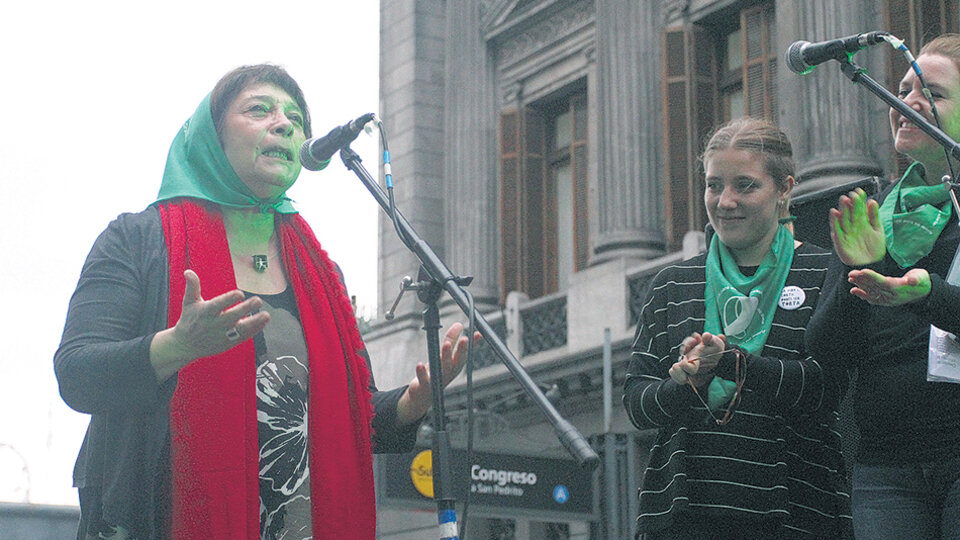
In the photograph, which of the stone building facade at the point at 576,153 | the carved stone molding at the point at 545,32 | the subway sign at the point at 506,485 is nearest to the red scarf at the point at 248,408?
the subway sign at the point at 506,485

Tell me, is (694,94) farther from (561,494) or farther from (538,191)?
(561,494)

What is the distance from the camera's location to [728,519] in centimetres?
355

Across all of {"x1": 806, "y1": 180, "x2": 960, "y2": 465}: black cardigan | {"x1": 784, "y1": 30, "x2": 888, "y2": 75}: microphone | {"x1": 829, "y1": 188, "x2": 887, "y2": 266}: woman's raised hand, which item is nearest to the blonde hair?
{"x1": 784, "y1": 30, "x2": 888, "y2": 75}: microphone

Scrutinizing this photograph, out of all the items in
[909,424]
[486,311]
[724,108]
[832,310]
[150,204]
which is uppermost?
[724,108]

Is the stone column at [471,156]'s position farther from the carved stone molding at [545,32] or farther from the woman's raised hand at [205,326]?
the woman's raised hand at [205,326]

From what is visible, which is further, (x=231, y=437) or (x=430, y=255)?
(x=430, y=255)

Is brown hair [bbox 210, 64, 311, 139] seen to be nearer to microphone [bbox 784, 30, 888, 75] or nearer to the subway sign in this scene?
microphone [bbox 784, 30, 888, 75]

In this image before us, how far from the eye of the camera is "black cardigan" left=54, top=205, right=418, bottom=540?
3.17 meters

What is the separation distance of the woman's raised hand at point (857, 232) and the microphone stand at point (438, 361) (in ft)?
2.74

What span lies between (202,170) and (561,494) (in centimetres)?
1038

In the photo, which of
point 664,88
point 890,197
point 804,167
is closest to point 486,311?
point 664,88

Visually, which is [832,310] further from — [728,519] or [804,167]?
[804,167]

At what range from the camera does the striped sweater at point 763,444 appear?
3539 millimetres

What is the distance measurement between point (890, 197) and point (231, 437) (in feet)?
6.19
